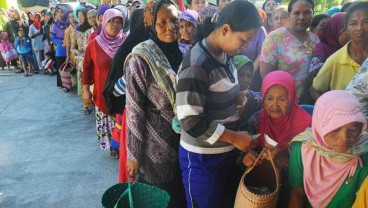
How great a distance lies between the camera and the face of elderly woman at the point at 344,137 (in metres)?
1.56

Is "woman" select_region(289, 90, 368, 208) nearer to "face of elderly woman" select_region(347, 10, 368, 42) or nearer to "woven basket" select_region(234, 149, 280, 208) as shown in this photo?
"woven basket" select_region(234, 149, 280, 208)

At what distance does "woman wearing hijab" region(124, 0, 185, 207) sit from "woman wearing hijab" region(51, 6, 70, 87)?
6.20 meters

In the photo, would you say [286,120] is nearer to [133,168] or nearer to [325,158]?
[325,158]

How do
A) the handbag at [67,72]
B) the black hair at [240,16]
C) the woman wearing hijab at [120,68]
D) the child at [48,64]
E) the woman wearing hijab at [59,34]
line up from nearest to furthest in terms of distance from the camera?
the black hair at [240,16], the woman wearing hijab at [120,68], the handbag at [67,72], the woman wearing hijab at [59,34], the child at [48,64]

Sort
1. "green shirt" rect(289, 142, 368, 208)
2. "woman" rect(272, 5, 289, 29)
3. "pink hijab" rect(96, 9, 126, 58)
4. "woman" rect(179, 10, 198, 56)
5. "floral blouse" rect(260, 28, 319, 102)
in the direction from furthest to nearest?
"woman" rect(272, 5, 289, 29), "pink hijab" rect(96, 9, 126, 58), "woman" rect(179, 10, 198, 56), "floral blouse" rect(260, 28, 319, 102), "green shirt" rect(289, 142, 368, 208)

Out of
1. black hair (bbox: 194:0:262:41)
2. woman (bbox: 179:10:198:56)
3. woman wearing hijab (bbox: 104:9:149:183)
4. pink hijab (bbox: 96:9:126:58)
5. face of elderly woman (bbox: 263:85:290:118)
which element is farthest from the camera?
pink hijab (bbox: 96:9:126:58)

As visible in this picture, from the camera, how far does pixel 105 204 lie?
1738 mm

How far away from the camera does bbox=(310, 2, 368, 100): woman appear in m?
2.26

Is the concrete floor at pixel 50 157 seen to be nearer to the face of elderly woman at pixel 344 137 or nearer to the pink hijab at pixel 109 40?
the pink hijab at pixel 109 40

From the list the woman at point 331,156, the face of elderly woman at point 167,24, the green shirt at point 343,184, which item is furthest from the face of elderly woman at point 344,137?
the face of elderly woman at point 167,24

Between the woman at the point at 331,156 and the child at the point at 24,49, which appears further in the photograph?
the child at the point at 24,49

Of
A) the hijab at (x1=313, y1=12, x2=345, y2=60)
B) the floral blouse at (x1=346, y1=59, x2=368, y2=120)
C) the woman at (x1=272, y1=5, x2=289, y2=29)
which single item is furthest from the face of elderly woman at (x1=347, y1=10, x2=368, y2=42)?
the woman at (x1=272, y1=5, x2=289, y2=29)

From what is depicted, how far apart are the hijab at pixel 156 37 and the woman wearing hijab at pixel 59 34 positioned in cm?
618

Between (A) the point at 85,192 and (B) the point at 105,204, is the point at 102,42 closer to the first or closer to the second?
(A) the point at 85,192
